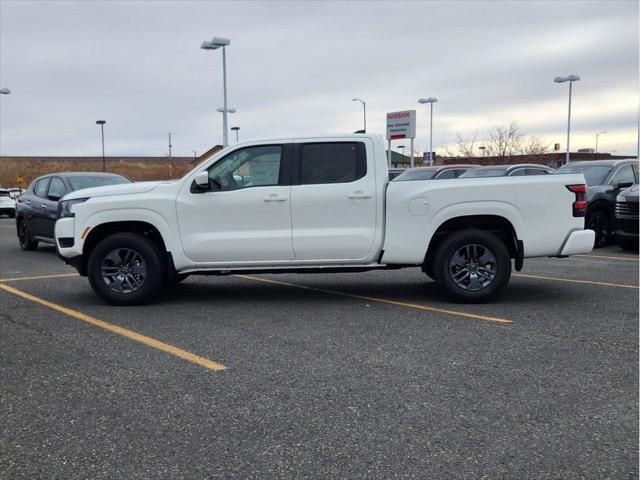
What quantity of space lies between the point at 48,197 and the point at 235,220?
7347 millimetres

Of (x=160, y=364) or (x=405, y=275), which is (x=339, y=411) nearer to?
(x=160, y=364)

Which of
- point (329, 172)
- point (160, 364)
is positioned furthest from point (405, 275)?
point (160, 364)

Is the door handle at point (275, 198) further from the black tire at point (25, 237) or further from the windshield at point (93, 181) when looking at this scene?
the black tire at point (25, 237)

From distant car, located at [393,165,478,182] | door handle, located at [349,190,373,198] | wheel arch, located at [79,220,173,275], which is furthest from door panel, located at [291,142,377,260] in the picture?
distant car, located at [393,165,478,182]

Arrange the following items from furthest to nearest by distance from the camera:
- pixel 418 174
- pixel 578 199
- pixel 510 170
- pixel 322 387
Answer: pixel 418 174, pixel 510 170, pixel 578 199, pixel 322 387

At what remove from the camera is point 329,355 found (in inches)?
207

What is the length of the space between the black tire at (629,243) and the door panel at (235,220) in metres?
8.03

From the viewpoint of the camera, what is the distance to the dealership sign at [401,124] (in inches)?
1580

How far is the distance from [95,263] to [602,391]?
18.6 ft

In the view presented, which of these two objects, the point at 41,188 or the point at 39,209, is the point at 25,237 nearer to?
the point at 41,188

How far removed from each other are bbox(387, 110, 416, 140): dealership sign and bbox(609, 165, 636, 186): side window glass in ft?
84.9

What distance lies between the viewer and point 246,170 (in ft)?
24.4

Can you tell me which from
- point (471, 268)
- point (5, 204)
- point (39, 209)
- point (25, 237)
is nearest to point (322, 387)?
point (471, 268)

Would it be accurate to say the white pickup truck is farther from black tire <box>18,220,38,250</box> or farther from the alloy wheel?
black tire <box>18,220,38,250</box>
